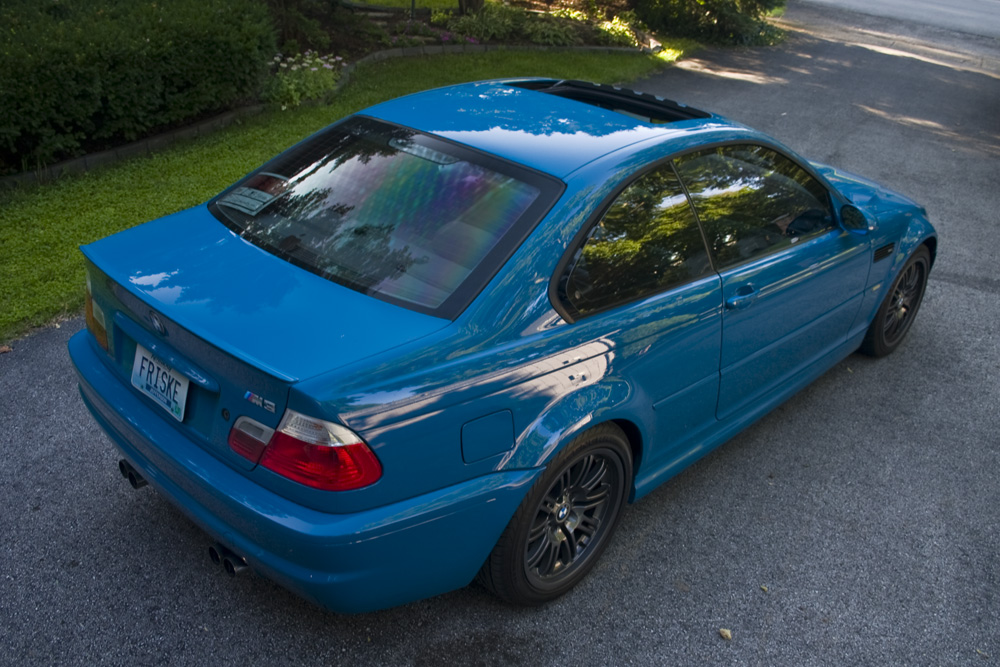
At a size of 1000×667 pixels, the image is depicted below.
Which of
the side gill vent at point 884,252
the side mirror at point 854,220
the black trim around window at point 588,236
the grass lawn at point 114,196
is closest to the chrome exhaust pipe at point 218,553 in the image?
the black trim around window at point 588,236

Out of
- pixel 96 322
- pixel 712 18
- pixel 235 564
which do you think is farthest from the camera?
pixel 712 18

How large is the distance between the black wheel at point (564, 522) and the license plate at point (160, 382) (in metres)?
1.11

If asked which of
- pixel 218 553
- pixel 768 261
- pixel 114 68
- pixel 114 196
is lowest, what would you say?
pixel 114 196

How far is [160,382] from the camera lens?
276 centimetres

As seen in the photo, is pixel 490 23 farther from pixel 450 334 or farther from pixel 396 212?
pixel 450 334

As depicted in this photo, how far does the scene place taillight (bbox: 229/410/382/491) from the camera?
2.37 m

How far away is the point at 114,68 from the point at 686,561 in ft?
19.7

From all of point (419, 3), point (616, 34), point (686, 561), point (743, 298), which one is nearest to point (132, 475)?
point (686, 561)

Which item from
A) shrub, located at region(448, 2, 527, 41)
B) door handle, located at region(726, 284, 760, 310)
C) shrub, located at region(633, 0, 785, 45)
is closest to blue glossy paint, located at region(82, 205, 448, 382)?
door handle, located at region(726, 284, 760, 310)

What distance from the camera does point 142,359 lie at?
112 inches

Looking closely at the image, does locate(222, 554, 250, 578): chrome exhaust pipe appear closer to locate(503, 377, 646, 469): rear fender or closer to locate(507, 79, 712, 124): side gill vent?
locate(503, 377, 646, 469): rear fender

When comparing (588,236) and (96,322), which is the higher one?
(588,236)

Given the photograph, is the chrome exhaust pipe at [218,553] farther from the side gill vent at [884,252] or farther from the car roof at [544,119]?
the side gill vent at [884,252]

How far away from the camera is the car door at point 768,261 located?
11.5 ft
